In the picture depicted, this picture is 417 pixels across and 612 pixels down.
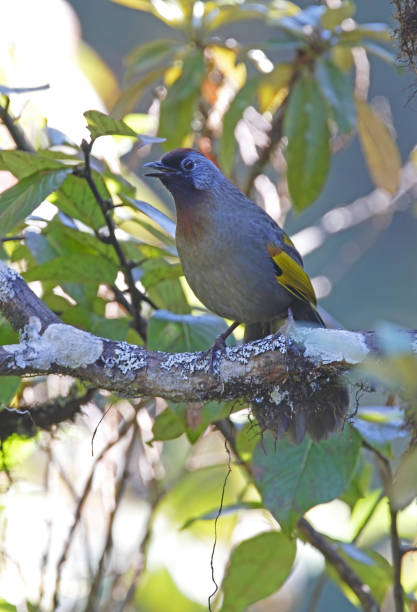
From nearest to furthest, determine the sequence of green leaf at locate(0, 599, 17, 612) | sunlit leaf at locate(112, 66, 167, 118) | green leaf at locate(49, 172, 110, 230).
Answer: green leaf at locate(0, 599, 17, 612) < green leaf at locate(49, 172, 110, 230) < sunlit leaf at locate(112, 66, 167, 118)

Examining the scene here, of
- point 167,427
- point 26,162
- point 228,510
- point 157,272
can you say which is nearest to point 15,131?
point 26,162

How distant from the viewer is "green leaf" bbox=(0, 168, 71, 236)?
2.37 metres

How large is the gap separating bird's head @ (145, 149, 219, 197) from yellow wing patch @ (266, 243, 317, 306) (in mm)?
410

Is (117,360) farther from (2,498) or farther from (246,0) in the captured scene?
(246,0)

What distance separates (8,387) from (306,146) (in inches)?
65.9

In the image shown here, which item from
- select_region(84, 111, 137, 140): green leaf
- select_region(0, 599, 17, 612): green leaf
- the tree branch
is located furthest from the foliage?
select_region(0, 599, 17, 612): green leaf

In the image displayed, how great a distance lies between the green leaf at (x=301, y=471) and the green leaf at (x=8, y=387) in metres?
0.75

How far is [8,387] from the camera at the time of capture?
251 centimetres

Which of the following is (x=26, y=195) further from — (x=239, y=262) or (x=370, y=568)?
(x=370, y=568)

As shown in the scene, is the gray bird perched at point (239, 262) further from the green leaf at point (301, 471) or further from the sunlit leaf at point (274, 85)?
the sunlit leaf at point (274, 85)

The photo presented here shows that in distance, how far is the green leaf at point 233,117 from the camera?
3457mm

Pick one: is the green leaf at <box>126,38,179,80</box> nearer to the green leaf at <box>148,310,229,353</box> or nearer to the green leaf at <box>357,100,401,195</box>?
the green leaf at <box>357,100,401,195</box>

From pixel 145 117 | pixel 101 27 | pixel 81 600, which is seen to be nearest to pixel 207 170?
pixel 145 117

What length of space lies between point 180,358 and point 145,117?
63.0 inches
